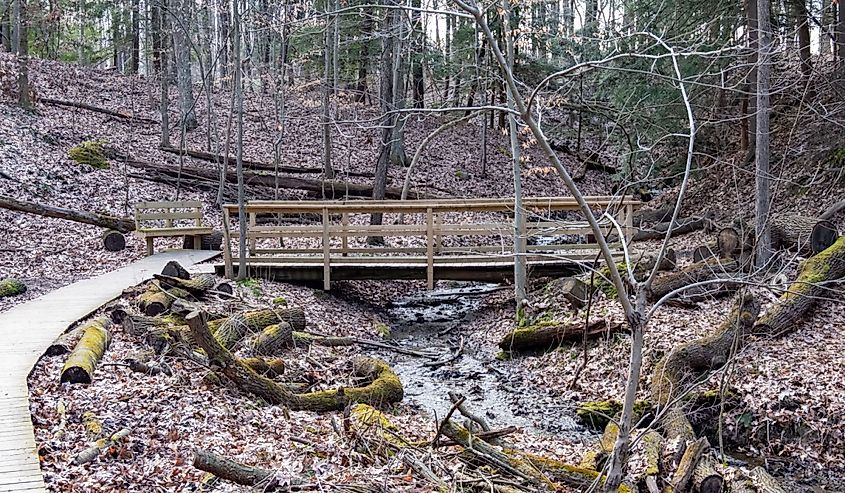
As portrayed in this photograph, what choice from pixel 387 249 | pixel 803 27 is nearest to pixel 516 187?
pixel 387 249

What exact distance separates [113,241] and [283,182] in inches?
251

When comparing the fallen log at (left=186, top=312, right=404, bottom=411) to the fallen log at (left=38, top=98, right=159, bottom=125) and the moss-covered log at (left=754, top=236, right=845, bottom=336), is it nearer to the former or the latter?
the moss-covered log at (left=754, top=236, right=845, bottom=336)

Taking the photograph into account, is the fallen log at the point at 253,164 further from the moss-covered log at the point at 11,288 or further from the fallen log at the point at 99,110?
the moss-covered log at the point at 11,288

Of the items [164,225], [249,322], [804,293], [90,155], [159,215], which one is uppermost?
[90,155]

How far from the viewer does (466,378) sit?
30.2 feet

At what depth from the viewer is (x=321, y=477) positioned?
4848 millimetres

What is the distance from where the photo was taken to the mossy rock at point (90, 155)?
18.5 metres

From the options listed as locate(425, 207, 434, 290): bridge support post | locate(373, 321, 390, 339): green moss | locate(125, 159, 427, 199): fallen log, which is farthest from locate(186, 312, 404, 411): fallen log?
locate(125, 159, 427, 199): fallen log

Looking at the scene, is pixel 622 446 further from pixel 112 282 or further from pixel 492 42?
pixel 112 282

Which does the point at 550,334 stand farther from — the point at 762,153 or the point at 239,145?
the point at 239,145

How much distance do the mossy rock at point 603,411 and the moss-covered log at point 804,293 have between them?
1.84m

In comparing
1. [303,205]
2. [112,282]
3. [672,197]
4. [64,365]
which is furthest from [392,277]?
[672,197]

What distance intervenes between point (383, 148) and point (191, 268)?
537 centimetres

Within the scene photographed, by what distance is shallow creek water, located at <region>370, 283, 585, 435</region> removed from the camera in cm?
781
